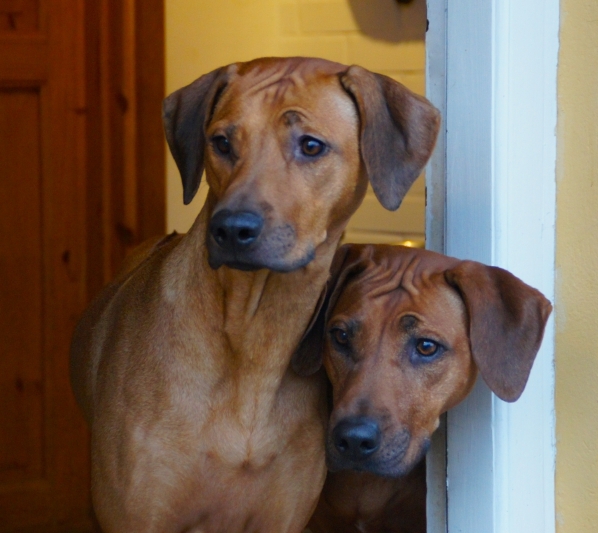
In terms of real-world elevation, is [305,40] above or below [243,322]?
above

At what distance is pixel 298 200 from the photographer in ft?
6.39

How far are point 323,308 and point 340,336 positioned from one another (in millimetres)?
144

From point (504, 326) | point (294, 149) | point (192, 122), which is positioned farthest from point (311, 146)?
point (504, 326)

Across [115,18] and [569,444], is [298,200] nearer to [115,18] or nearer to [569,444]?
[569,444]

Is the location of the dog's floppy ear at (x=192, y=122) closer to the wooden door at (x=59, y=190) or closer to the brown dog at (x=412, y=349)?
the brown dog at (x=412, y=349)

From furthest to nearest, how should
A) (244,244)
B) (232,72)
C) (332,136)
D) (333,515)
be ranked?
1. (333,515)
2. (232,72)
3. (332,136)
4. (244,244)

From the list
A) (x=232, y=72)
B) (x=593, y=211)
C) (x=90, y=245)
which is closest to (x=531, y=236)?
(x=593, y=211)

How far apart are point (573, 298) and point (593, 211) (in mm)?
204

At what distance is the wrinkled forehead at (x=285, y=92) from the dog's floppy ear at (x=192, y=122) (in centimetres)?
3

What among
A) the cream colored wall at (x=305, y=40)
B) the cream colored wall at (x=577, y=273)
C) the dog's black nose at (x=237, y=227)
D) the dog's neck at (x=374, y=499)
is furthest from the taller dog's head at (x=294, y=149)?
the cream colored wall at (x=305, y=40)

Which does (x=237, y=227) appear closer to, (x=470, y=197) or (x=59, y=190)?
(x=470, y=197)

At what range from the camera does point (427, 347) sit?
2.06 m

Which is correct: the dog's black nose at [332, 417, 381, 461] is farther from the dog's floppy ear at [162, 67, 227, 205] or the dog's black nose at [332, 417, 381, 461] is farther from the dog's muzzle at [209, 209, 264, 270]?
the dog's floppy ear at [162, 67, 227, 205]

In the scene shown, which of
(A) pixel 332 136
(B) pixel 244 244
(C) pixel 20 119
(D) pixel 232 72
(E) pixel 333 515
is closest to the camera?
(B) pixel 244 244
